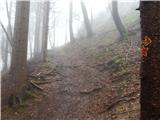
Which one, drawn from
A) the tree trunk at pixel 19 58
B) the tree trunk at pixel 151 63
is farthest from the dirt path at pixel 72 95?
the tree trunk at pixel 151 63

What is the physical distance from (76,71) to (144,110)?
49.4 ft

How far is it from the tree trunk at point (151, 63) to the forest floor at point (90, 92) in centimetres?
507

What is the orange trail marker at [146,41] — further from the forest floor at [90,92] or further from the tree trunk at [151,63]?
the forest floor at [90,92]

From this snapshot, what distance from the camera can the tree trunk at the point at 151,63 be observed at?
391 cm

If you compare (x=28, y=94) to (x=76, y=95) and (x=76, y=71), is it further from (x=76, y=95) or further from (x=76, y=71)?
(x=76, y=71)

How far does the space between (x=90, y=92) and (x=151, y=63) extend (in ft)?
31.6

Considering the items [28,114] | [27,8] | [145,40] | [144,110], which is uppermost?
[27,8]

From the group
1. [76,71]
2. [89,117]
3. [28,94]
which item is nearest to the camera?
[89,117]

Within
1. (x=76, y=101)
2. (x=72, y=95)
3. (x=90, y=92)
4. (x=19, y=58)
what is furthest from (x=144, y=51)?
(x=72, y=95)

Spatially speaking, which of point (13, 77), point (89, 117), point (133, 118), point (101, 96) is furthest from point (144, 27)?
point (13, 77)

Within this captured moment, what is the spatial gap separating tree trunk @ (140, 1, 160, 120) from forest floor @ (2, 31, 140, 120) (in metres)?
5.07

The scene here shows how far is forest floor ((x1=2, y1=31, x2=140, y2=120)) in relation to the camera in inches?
419

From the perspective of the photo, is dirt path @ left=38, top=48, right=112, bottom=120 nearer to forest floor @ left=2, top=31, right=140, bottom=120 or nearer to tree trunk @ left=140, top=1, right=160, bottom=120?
forest floor @ left=2, top=31, right=140, bottom=120

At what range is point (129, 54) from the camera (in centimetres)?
1647
